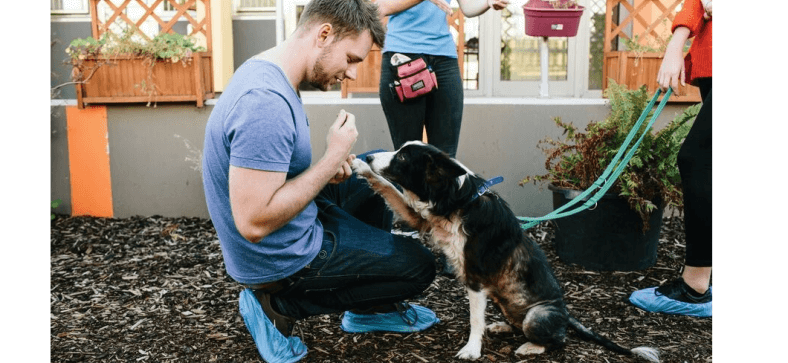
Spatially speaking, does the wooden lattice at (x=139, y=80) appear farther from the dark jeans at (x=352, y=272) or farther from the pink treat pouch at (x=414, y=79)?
the dark jeans at (x=352, y=272)

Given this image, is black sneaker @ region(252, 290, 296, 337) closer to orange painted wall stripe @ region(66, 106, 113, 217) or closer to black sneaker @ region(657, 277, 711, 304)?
black sneaker @ region(657, 277, 711, 304)

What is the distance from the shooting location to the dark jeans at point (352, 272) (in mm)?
2615

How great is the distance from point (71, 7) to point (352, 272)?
20.4ft

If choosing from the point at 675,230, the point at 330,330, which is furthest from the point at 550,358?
the point at 675,230

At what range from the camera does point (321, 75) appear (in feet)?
8.04

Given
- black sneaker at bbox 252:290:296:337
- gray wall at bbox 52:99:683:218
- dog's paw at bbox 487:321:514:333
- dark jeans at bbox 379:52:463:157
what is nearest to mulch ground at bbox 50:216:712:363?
dog's paw at bbox 487:321:514:333

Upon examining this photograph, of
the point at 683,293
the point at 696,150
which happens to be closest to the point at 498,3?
the point at 696,150

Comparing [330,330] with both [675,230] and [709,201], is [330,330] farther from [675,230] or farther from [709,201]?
[675,230]

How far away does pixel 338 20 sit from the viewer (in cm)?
236

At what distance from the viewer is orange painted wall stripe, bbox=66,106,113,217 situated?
17.4 ft

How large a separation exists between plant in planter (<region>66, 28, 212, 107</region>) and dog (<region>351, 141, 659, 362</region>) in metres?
2.85

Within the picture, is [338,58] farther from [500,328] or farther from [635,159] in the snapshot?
[635,159]

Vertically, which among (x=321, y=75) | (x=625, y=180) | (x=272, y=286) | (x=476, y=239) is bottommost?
(x=272, y=286)

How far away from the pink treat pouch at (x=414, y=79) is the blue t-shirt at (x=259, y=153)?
4.62 ft
